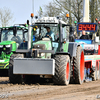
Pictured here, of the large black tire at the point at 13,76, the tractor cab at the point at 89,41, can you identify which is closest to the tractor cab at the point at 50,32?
the large black tire at the point at 13,76

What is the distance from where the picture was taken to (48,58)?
952cm

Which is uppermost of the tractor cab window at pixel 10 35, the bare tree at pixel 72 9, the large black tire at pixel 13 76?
the bare tree at pixel 72 9

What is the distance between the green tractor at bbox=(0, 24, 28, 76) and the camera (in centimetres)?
1350

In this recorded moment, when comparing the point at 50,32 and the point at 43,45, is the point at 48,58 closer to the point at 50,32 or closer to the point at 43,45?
the point at 43,45

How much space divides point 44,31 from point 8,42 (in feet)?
14.3

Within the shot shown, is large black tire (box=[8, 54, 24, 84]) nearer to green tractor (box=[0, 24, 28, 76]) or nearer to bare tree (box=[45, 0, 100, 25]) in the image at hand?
green tractor (box=[0, 24, 28, 76])

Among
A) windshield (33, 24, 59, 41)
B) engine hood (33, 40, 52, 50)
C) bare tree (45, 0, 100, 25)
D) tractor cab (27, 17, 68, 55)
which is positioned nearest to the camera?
engine hood (33, 40, 52, 50)

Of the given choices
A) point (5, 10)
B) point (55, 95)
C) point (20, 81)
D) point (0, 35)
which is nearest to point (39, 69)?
point (20, 81)

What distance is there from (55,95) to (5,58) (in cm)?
710

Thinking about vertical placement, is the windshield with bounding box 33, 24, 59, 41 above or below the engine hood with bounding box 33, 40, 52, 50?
above

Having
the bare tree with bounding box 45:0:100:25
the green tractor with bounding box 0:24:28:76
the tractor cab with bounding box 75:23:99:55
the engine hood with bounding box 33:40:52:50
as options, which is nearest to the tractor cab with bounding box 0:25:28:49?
the green tractor with bounding box 0:24:28:76

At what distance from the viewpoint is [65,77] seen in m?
9.06

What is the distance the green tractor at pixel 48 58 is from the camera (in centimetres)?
880

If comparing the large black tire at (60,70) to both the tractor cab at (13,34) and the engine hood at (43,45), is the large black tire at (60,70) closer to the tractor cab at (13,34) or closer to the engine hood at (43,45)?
the engine hood at (43,45)
